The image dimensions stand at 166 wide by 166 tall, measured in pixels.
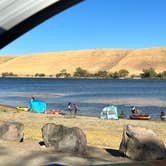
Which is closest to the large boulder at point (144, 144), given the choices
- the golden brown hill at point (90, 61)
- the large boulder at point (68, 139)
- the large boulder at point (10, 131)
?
the large boulder at point (68, 139)

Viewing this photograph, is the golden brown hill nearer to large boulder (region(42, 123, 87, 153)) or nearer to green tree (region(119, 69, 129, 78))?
green tree (region(119, 69, 129, 78))

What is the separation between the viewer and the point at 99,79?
152250mm

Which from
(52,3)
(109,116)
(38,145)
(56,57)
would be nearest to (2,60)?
(56,57)

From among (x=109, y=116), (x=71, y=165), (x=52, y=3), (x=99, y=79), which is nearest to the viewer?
(x=52, y=3)

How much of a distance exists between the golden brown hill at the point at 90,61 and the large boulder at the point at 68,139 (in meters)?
128

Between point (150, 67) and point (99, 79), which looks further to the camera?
point (99, 79)

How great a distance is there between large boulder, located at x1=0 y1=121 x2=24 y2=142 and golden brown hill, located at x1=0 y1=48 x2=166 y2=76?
417ft

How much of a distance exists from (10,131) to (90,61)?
135 meters

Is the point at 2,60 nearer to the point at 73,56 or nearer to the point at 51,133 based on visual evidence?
the point at 73,56

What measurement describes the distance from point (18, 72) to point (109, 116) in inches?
5265

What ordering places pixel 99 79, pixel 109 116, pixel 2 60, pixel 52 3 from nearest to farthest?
pixel 52 3 < pixel 109 116 < pixel 99 79 < pixel 2 60

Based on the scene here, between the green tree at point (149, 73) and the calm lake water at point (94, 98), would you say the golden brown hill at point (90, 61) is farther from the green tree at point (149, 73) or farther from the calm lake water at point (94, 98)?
the calm lake water at point (94, 98)

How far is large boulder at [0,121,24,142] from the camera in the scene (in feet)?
39.5

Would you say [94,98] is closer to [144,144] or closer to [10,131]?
[10,131]
